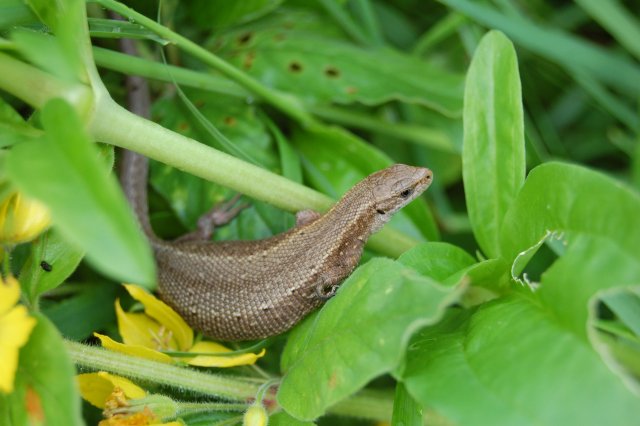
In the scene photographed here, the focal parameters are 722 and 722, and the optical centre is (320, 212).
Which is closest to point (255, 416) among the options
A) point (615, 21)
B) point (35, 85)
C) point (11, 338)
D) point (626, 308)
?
point (11, 338)

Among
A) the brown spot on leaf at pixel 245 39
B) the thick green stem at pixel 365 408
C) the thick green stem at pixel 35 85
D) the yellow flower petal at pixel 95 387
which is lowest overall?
the thick green stem at pixel 365 408

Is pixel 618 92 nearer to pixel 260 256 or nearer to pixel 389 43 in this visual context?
pixel 389 43

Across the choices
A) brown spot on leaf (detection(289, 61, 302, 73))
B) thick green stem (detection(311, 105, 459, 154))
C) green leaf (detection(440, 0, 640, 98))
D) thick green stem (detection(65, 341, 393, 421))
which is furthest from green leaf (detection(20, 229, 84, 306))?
green leaf (detection(440, 0, 640, 98))

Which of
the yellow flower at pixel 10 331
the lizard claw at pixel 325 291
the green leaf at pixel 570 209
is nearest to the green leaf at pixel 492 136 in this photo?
the green leaf at pixel 570 209

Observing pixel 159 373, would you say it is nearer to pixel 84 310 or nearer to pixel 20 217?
pixel 20 217

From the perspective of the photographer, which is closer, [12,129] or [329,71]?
[12,129]

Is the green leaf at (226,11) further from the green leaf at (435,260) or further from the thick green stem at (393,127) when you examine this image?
the green leaf at (435,260)
